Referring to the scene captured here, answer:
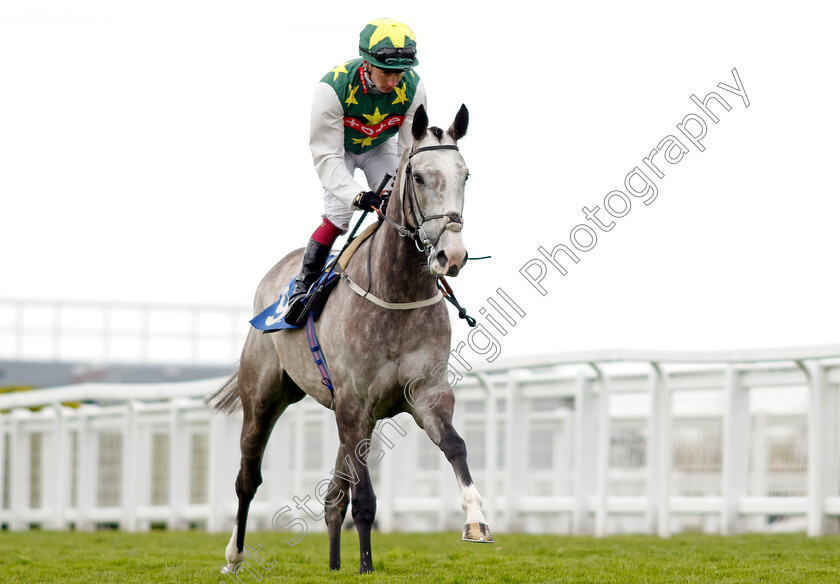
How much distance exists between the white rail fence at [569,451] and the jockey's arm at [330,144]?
5.24 feet

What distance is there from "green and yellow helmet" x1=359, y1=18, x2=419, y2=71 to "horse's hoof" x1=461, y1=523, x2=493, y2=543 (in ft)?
7.69

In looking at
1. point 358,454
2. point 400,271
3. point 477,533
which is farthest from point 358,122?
point 477,533

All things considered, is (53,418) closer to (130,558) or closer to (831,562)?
(130,558)

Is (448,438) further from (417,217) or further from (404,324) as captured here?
(417,217)

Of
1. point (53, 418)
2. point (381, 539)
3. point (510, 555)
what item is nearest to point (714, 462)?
point (381, 539)

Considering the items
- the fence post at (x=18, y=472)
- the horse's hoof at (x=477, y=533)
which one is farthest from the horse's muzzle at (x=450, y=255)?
the fence post at (x=18, y=472)

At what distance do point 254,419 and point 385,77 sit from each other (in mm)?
2475

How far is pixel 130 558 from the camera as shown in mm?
7684

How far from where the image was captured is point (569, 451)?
12031 mm

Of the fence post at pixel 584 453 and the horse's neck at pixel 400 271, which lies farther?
the fence post at pixel 584 453

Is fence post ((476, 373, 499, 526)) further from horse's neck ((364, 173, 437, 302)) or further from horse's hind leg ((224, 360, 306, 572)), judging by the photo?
horse's neck ((364, 173, 437, 302))

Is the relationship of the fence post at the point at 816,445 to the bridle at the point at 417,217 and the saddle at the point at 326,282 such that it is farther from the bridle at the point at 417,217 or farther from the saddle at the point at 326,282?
the bridle at the point at 417,217

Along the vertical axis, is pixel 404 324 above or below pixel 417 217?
below

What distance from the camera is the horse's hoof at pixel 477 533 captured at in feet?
15.6
